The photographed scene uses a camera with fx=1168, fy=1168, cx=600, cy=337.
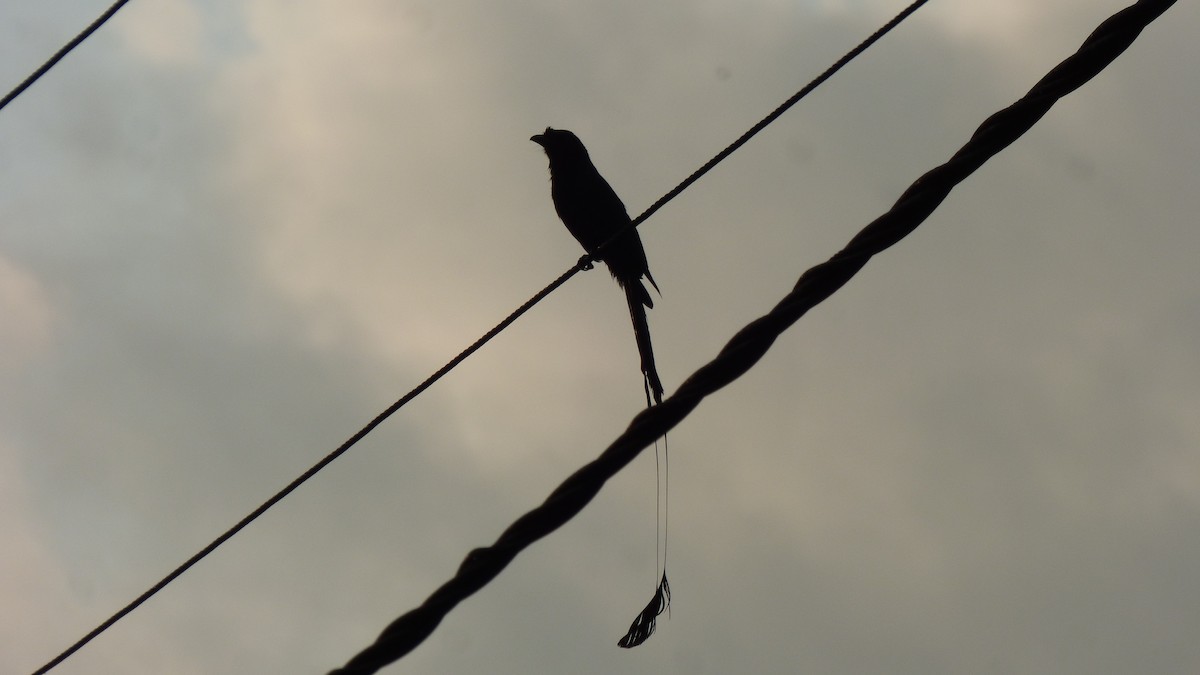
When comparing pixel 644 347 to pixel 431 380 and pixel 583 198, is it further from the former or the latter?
pixel 583 198

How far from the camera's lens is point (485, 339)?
10.2 ft

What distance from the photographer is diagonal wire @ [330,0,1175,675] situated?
1929mm

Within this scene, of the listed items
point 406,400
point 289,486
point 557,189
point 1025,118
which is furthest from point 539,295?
point 557,189

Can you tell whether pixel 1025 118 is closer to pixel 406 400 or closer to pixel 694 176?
pixel 694 176

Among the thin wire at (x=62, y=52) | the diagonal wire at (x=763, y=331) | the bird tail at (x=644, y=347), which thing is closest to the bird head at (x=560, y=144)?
the bird tail at (x=644, y=347)

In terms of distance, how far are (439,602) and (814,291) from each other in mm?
839

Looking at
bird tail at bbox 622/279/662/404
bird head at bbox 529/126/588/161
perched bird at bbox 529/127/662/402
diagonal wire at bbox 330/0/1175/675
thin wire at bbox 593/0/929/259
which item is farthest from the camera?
bird head at bbox 529/126/588/161

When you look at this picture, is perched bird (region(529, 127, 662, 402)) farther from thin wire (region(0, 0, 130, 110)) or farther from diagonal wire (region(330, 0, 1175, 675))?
diagonal wire (region(330, 0, 1175, 675))

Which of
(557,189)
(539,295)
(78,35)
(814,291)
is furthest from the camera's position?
(557,189)

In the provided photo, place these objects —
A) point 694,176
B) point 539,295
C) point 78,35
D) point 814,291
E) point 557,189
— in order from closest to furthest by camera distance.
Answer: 1. point 814,291
2. point 694,176
3. point 539,295
4. point 78,35
5. point 557,189

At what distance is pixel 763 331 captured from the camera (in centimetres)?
203

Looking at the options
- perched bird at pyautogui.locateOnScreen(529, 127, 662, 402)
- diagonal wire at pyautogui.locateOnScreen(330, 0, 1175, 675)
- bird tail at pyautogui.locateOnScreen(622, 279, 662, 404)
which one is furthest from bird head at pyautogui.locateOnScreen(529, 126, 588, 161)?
diagonal wire at pyautogui.locateOnScreen(330, 0, 1175, 675)

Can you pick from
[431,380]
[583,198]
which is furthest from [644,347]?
[583,198]

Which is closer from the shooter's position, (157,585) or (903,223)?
(903,223)
